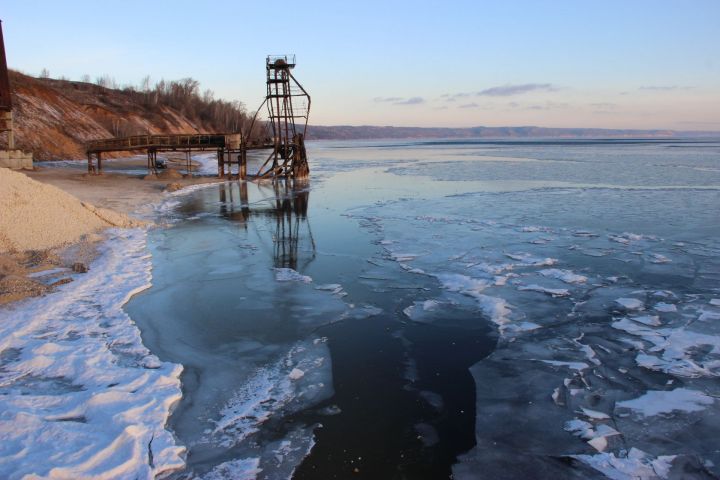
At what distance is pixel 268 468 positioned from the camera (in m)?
4.86

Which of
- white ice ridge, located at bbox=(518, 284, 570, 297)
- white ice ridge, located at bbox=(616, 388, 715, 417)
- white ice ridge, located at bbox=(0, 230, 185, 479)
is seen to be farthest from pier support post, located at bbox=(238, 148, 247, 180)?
white ice ridge, located at bbox=(616, 388, 715, 417)

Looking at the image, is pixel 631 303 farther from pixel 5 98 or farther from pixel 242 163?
pixel 5 98

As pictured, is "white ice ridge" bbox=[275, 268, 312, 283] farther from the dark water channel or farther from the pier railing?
the pier railing

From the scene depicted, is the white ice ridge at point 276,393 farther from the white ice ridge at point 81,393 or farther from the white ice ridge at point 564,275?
the white ice ridge at point 564,275

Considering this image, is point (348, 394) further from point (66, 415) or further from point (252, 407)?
point (66, 415)

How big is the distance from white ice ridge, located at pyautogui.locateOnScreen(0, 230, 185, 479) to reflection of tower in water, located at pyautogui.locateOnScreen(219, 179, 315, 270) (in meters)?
4.30

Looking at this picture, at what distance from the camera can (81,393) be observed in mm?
6148

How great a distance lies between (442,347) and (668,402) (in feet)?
8.78

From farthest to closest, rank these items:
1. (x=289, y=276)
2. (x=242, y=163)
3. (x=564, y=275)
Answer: (x=242, y=163) < (x=289, y=276) < (x=564, y=275)

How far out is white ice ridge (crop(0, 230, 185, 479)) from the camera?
4.89 metres

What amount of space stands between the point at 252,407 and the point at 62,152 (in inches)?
1842

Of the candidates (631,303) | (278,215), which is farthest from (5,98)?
(631,303)

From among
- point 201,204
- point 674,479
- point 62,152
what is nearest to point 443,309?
point 674,479

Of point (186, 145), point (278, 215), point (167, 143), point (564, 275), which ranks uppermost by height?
point (167, 143)
